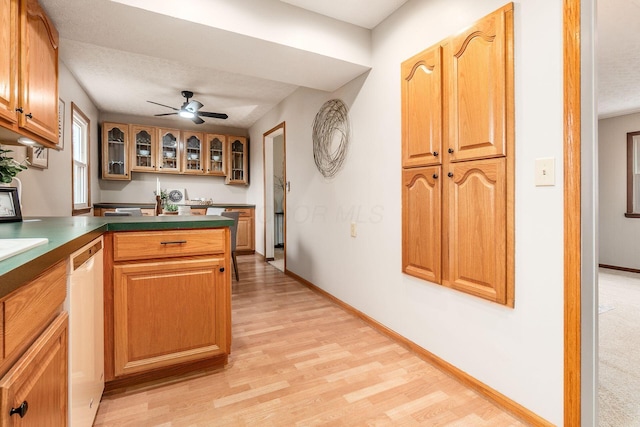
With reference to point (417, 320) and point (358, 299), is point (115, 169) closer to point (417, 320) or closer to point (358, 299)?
point (358, 299)

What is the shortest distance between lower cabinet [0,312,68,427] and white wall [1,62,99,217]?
1.99 metres

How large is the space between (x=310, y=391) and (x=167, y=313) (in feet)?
2.89

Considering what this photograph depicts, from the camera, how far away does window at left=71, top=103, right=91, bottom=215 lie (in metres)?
3.85

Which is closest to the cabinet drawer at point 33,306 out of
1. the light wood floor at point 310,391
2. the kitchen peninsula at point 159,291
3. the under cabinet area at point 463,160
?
the kitchen peninsula at point 159,291

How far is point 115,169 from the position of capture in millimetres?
4953

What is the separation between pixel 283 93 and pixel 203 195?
2.73m

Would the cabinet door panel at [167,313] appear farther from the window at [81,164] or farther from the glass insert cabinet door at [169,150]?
the glass insert cabinet door at [169,150]

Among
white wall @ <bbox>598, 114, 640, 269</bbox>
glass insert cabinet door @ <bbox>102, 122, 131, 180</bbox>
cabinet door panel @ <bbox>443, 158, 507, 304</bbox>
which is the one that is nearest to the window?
glass insert cabinet door @ <bbox>102, 122, 131, 180</bbox>

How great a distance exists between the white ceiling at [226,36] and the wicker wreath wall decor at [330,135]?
224mm

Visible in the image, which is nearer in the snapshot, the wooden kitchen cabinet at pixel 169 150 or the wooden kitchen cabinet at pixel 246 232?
the wooden kitchen cabinet at pixel 169 150

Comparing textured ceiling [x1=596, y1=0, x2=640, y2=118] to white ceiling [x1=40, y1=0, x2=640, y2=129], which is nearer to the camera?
white ceiling [x1=40, y1=0, x2=640, y2=129]

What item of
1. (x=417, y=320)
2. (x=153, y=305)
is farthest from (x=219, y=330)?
(x=417, y=320)

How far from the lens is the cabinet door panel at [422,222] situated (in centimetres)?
189

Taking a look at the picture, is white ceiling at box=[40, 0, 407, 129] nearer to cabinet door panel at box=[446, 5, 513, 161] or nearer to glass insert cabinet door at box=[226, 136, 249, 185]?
cabinet door panel at box=[446, 5, 513, 161]
